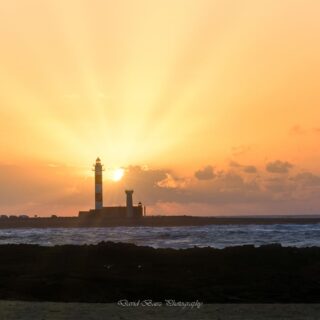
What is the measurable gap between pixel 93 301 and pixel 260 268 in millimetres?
7840

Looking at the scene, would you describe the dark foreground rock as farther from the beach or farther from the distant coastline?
the distant coastline

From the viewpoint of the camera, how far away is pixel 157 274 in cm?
1961

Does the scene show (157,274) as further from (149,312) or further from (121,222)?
(121,222)

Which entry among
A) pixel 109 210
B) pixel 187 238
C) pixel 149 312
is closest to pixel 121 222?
pixel 109 210

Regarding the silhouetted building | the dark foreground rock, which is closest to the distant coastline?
the silhouetted building

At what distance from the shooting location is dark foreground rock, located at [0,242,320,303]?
15.5m

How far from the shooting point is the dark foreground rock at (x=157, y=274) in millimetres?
15461

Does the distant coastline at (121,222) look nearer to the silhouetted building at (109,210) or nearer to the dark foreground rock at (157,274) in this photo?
the silhouetted building at (109,210)

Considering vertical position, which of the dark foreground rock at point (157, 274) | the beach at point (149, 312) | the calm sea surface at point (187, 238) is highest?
the calm sea surface at point (187, 238)

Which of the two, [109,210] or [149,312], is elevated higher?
[109,210]

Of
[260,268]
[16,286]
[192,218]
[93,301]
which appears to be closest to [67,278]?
[16,286]

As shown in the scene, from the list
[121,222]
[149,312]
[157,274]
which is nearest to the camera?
[149,312]

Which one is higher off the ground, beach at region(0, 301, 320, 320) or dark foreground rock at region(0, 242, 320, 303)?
dark foreground rock at region(0, 242, 320, 303)

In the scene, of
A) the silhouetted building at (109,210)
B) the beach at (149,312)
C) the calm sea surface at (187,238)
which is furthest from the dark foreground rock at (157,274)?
the silhouetted building at (109,210)
